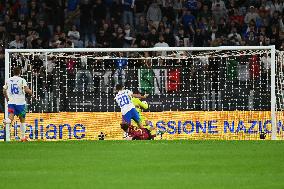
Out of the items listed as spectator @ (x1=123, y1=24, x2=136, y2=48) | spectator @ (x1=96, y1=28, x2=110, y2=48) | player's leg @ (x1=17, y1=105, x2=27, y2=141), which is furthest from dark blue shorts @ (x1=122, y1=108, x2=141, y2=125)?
spectator @ (x1=96, y1=28, x2=110, y2=48)

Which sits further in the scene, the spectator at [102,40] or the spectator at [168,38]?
the spectator at [102,40]

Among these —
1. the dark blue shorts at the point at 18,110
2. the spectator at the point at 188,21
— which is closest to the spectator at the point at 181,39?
the spectator at the point at 188,21

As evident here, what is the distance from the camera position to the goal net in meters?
27.8

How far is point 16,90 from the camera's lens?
2612 cm

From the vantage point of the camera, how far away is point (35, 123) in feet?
92.2

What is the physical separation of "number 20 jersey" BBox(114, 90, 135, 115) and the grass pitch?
3.14 meters

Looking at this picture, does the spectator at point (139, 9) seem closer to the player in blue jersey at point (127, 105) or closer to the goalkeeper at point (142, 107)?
the goalkeeper at point (142, 107)

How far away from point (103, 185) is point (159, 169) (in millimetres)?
2460

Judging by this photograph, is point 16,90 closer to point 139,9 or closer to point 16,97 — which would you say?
point 16,97

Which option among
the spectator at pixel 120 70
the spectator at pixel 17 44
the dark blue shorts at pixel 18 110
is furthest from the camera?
the spectator at pixel 17 44

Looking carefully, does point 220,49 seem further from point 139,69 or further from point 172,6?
point 172,6

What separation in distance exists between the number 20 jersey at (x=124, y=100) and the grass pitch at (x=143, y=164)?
314 cm

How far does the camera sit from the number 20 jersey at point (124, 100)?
88.8ft

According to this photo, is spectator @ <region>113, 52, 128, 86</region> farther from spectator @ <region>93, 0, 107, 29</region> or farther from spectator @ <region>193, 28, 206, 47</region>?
spectator @ <region>93, 0, 107, 29</region>
